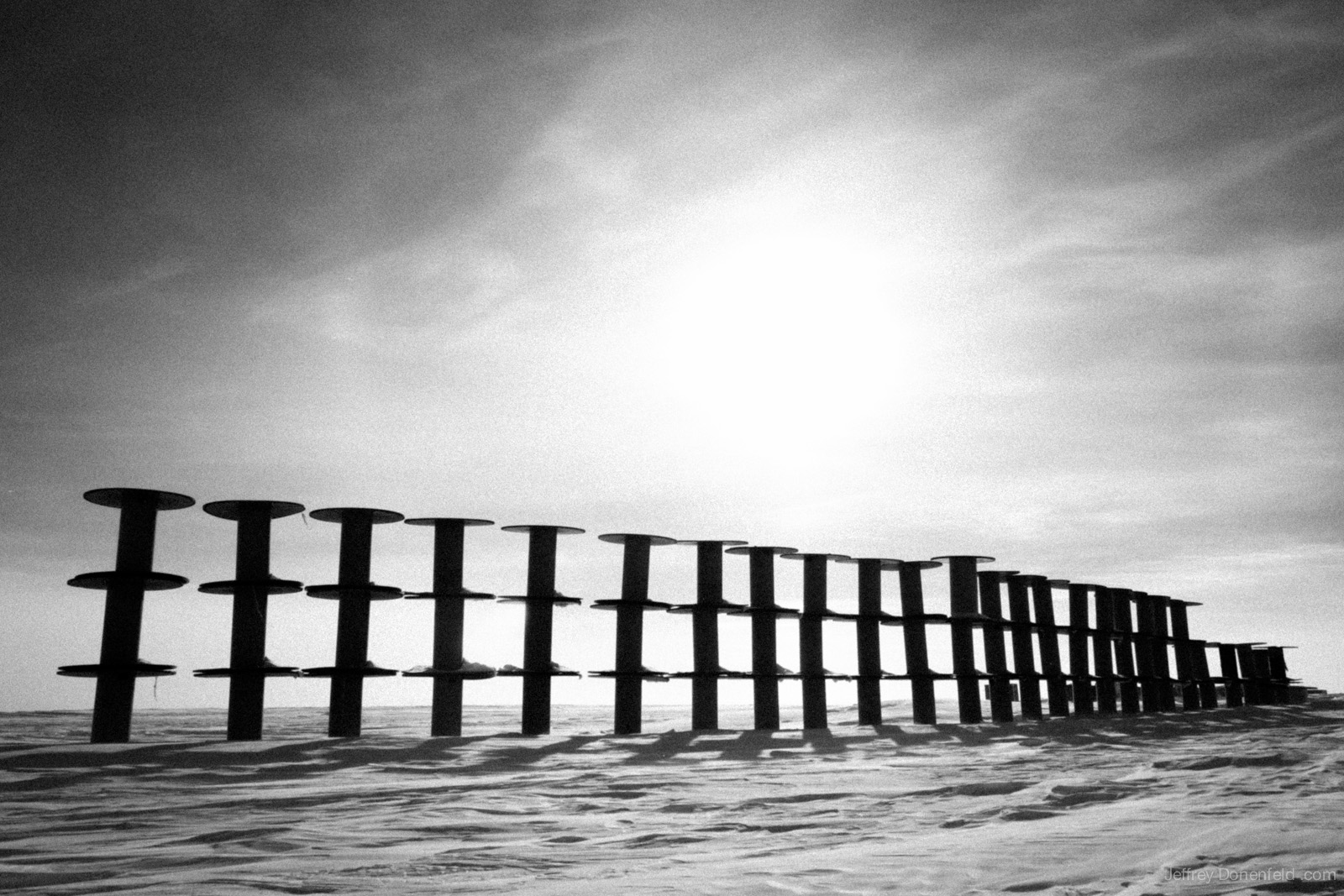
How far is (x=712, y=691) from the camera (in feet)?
45.7

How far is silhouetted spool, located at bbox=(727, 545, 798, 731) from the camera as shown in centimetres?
1438

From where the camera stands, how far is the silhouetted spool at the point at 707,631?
543 inches

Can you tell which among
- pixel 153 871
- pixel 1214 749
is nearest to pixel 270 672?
pixel 153 871

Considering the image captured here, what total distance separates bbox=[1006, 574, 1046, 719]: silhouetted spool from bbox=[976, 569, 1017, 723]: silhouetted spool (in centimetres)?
56

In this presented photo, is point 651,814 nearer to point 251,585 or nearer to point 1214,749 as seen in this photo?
point 251,585

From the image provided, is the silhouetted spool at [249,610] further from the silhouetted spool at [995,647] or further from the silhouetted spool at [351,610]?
the silhouetted spool at [995,647]

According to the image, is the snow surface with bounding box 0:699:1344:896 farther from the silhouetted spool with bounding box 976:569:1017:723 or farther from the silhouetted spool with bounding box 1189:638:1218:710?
the silhouetted spool with bounding box 1189:638:1218:710

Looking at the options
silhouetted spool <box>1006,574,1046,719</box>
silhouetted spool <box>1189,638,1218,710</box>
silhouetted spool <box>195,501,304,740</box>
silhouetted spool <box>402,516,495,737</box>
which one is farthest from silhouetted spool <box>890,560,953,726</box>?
silhouetted spool <box>1189,638,1218,710</box>

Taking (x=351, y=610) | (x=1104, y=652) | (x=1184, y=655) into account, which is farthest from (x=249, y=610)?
(x=1184, y=655)

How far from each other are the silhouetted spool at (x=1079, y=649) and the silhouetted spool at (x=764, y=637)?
336 inches

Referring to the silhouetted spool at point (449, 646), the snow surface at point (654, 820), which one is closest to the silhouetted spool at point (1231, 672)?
the snow surface at point (654, 820)

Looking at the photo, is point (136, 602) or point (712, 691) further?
point (712, 691)

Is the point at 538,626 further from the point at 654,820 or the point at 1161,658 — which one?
the point at 1161,658

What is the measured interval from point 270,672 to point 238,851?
6.54 metres
